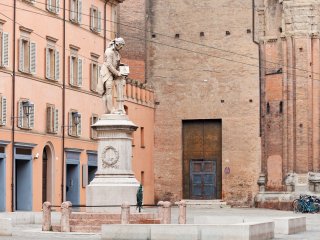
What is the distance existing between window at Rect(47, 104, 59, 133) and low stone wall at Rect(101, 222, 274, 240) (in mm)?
22903

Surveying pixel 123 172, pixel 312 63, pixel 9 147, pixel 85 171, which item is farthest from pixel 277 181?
pixel 123 172

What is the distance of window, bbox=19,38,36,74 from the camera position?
4594 cm

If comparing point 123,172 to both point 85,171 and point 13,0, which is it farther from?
point 85,171

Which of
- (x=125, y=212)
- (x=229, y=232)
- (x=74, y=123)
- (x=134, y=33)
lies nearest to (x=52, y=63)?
(x=74, y=123)

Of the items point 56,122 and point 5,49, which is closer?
point 5,49

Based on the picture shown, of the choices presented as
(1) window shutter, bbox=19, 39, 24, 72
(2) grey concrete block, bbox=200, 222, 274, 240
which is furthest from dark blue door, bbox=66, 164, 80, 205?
(2) grey concrete block, bbox=200, 222, 274, 240

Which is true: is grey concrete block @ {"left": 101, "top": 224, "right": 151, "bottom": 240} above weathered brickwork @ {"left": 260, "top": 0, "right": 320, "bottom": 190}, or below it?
below

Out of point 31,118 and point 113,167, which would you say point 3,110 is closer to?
point 31,118

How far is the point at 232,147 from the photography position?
6328cm

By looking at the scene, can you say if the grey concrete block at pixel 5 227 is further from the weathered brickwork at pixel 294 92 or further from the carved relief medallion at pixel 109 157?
the weathered brickwork at pixel 294 92

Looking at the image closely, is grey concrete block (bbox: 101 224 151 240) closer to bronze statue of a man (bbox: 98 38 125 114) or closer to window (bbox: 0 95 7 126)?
bronze statue of a man (bbox: 98 38 125 114)

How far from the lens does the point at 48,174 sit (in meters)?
49.2

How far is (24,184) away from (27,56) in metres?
5.45

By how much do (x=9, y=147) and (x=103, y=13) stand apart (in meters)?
14.4
